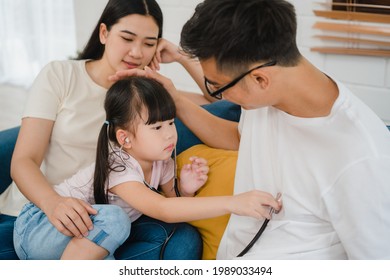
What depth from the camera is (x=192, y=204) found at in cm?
140

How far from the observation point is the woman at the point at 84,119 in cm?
156

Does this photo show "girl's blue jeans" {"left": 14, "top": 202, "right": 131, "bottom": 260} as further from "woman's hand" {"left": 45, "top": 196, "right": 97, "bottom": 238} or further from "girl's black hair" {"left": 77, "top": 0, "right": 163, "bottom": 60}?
"girl's black hair" {"left": 77, "top": 0, "right": 163, "bottom": 60}

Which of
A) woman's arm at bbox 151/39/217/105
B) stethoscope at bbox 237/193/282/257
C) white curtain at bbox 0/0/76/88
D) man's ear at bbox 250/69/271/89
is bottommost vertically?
white curtain at bbox 0/0/76/88

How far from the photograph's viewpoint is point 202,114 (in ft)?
5.58

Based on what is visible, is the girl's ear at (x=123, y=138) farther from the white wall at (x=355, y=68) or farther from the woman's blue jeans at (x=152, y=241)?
the white wall at (x=355, y=68)

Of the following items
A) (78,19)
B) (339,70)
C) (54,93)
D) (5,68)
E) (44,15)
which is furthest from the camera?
(5,68)

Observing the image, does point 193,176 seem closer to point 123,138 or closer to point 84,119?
point 123,138

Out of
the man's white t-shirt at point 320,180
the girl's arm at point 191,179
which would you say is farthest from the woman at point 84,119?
the man's white t-shirt at point 320,180

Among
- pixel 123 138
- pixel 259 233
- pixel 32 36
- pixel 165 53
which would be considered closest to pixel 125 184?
pixel 123 138

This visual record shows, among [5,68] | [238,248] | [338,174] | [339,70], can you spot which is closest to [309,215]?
[338,174]

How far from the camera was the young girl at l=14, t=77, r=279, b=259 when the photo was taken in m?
1.42

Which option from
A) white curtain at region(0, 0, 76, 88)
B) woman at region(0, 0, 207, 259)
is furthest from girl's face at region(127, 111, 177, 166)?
white curtain at region(0, 0, 76, 88)
